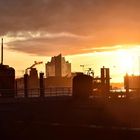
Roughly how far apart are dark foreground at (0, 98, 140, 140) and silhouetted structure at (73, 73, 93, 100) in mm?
644

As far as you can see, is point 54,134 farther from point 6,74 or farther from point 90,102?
point 6,74

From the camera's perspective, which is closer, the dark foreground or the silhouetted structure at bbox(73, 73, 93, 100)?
the dark foreground

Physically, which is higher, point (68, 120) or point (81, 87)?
point (81, 87)

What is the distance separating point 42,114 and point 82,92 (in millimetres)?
4427

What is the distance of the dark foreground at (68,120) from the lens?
50.7 ft

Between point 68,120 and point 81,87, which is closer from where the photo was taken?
point 68,120

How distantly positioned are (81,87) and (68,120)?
25.4 feet

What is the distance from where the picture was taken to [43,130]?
18.0 metres

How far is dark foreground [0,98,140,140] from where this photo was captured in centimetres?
1546

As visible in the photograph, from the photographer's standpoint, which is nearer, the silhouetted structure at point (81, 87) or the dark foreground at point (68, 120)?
the dark foreground at point (68, 120)

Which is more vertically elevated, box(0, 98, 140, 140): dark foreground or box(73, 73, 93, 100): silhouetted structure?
box(73, 73, 93, 100): silhouetted structure

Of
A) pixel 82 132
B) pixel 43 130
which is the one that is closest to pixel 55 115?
pixel 43 130

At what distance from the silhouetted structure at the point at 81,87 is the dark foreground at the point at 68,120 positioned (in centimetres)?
64

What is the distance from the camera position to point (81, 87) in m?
37.4
